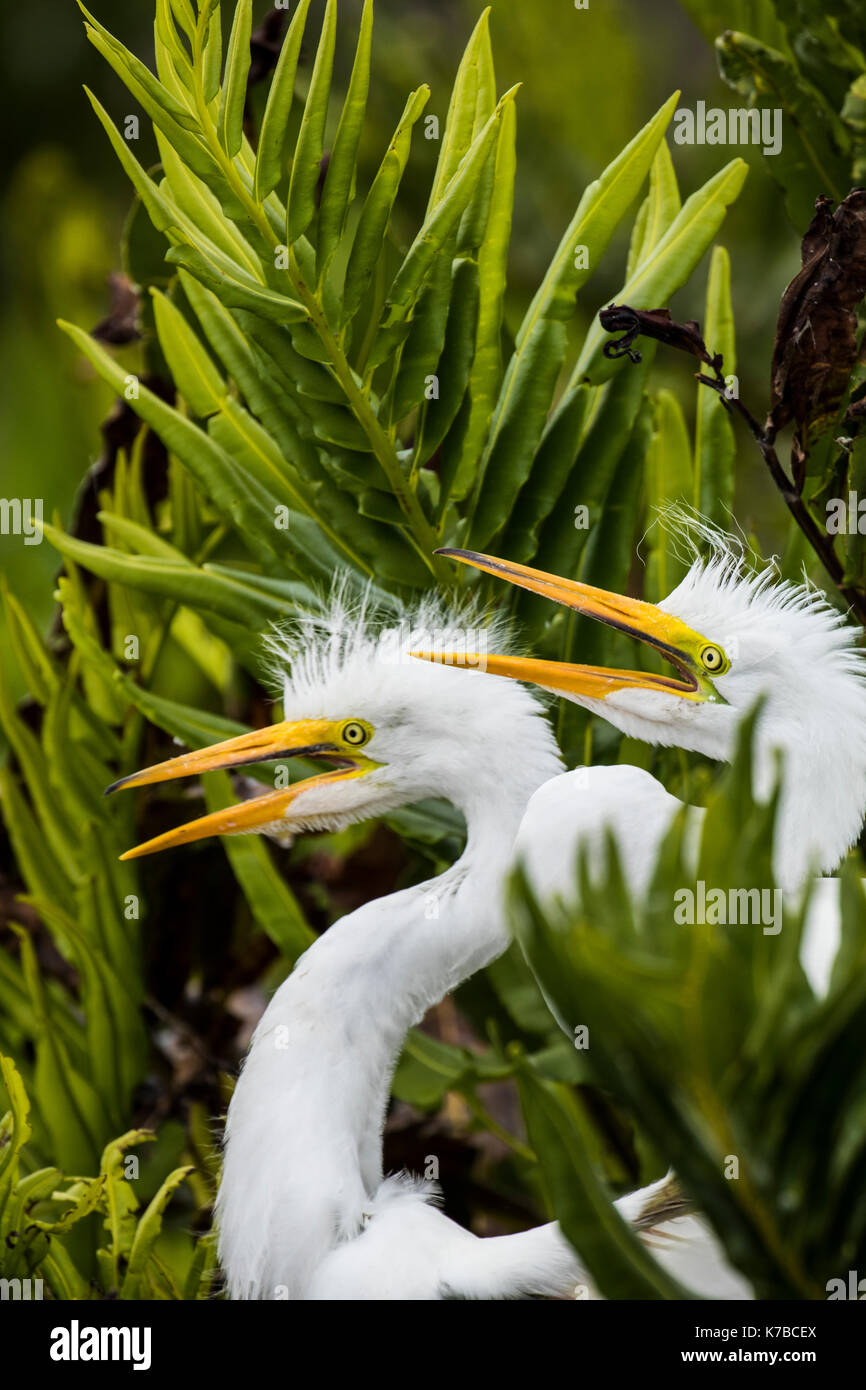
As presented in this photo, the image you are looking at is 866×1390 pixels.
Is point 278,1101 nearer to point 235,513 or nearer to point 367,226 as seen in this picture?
point 235,513

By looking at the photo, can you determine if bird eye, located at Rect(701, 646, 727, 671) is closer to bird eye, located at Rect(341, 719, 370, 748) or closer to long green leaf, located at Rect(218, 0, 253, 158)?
bird eye, located at Rect(341, 719, 370, 748)

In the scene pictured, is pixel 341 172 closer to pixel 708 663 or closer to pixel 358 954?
pixel 708 663

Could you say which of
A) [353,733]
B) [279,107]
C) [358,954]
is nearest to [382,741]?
[353,733]

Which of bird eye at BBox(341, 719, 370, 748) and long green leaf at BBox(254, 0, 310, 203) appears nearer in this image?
long green leaf at BBox(254, 0, 310, 203)

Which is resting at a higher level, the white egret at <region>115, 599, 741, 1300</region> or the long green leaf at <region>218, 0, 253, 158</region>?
the long green leaf at <region>218, 0, 253, 158</region>

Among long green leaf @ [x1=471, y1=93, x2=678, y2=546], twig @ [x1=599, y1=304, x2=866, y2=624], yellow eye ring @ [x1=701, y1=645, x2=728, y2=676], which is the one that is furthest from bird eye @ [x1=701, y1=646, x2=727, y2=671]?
long green leaf @ [x1=471, y1=93, x2=678, y2=546]
